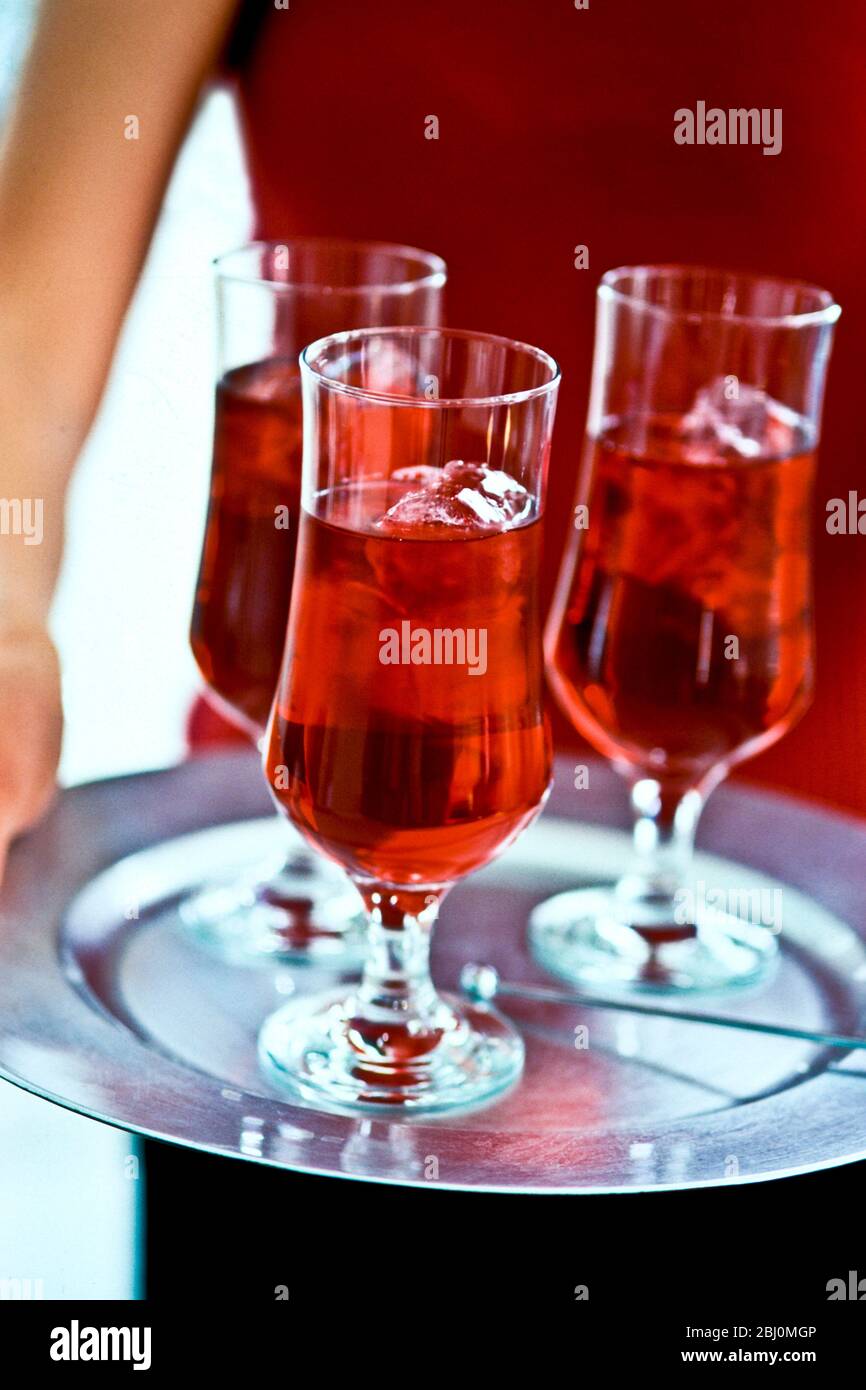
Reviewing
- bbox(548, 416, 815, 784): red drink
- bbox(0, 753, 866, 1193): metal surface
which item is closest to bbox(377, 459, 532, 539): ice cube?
bbox(548, 416, 815, 784): red drink

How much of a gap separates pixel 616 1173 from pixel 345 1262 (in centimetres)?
16

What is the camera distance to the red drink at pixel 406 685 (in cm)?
110

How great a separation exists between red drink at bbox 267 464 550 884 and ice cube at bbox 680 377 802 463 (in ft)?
0.87

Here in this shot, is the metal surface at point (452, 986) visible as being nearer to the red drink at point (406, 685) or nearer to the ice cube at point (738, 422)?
the red drink at point (406, 685)

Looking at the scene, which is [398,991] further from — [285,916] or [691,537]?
[691,537]

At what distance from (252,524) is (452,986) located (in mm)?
353

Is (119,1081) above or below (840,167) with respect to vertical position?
below

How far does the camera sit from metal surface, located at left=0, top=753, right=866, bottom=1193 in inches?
44.6

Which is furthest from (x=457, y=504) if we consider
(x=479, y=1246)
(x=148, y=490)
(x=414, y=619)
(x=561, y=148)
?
(x=561, y=148)

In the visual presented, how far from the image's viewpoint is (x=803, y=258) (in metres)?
2.33

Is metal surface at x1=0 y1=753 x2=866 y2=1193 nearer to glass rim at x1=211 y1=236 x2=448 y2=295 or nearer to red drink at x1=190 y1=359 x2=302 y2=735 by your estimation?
red drink at x1=190 y1=359 x2=302 y2=735

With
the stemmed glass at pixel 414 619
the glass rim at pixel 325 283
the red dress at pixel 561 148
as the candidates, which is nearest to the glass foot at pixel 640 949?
the stemmed glass at pixel 414 619

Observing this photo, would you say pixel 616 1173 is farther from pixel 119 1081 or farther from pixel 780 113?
pixel 780 113
